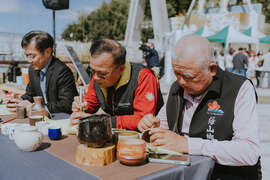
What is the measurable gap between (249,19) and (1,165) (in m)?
18.5

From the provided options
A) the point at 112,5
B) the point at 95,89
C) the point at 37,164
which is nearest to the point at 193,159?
the point at 37,164

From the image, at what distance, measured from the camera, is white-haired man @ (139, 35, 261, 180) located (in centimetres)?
134

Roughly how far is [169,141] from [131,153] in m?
0.31

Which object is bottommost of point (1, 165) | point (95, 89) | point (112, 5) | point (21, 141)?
point (1, 165)

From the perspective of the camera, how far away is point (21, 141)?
4.37 ft

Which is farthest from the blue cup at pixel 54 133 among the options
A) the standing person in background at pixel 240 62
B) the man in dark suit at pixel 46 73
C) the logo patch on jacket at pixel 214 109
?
the standing person in background at pixel 240 62

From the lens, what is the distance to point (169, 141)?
55.0 inches

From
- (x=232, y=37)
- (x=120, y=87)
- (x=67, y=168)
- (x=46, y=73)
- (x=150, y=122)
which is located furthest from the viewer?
(x=232, y=37)

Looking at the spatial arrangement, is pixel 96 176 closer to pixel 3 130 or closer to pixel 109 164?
pixel 109 164

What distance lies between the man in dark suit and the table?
1.22 m

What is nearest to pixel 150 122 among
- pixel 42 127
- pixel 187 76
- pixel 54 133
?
pixel 187 76

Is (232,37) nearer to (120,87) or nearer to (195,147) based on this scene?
(120,87)

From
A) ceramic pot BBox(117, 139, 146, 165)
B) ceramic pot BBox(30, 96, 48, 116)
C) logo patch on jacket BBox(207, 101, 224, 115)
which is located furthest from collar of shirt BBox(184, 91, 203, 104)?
ceramic pot BBox(30, 96, 48, 116)

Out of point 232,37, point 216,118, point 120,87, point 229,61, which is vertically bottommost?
point 216,118
